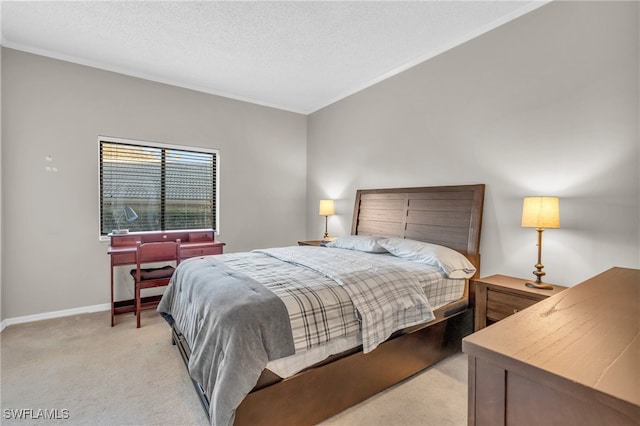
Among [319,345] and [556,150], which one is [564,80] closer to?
[556,150]

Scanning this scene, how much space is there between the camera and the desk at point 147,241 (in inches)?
127

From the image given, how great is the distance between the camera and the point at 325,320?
1695 mm

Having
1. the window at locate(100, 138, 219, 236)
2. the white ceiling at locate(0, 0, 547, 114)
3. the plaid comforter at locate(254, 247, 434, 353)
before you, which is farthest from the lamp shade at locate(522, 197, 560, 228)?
the window at locate(100, 138, 219, 236)

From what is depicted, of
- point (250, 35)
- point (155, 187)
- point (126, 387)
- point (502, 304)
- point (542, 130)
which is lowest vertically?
point (126, 387)

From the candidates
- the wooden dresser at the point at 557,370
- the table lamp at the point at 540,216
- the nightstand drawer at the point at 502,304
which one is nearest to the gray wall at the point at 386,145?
the table lamp at the point at 540,216

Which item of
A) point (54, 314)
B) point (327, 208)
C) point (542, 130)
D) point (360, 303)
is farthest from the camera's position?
point (327, 208)

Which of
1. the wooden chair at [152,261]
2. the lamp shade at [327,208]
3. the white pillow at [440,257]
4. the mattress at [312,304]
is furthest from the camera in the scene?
the lamp shade at [327,208]

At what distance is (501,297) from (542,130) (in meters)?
1.36

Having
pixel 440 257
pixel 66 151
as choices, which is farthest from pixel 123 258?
pixel 440 257

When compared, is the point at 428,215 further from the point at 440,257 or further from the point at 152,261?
the point at 152,261

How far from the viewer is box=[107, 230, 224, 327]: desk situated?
10.6 feet

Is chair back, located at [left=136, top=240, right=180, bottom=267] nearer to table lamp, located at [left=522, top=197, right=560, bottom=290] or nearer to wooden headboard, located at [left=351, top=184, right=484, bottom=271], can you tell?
wooden headboard, located at [left=351, top=184, right=484, bottom=271]

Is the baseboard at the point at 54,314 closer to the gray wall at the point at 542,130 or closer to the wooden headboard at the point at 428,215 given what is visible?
the wooden headboard at the point at 428,215

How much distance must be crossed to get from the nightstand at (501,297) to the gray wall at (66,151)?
3.42m
